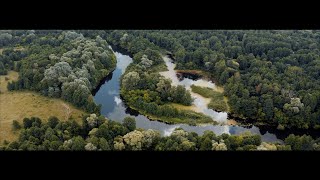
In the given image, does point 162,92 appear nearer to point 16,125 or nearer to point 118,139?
point 118,139

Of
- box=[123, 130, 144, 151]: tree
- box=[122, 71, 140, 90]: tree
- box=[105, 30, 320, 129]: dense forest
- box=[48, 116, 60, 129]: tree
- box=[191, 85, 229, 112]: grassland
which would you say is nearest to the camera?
box=[123, 130, 144, 151]: tree

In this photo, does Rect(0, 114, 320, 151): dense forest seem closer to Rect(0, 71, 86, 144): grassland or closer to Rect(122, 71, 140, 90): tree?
Rect(0, 71, 86, 144): grassland

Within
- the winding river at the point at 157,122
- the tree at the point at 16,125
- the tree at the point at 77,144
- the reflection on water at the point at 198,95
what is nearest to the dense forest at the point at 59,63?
the winding river at the point at 157,122

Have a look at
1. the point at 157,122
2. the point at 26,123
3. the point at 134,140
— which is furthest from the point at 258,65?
the point at 26,123


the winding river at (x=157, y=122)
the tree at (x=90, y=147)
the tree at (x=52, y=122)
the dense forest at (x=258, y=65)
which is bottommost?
the tree at (x=90, y=147)

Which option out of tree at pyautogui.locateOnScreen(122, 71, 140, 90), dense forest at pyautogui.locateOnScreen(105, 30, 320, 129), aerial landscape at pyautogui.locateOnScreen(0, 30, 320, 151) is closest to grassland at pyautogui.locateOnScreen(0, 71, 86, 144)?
aerial landscape at pyautogui.locateOnScreen(0, 30, 320, 151)

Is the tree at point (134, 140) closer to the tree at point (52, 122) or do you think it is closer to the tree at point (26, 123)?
the tree at point (52, 122)

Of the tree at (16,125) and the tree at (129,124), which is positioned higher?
the tree at (129,124)
